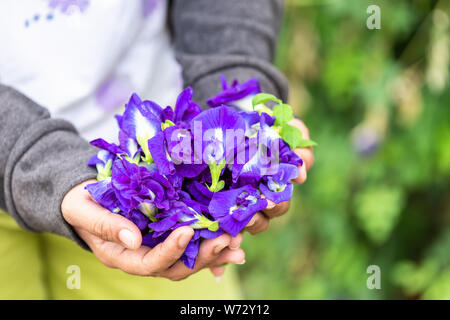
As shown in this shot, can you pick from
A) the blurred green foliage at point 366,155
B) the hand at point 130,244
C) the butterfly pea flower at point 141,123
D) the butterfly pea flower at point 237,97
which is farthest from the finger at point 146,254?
the blurred green foliage at point 366,155

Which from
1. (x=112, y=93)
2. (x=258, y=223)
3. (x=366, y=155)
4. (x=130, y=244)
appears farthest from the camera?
(x=366, y=155)

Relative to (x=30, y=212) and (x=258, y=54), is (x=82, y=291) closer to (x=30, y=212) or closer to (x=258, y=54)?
(x=30, y=212)

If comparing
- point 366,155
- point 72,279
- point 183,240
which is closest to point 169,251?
point 183,240

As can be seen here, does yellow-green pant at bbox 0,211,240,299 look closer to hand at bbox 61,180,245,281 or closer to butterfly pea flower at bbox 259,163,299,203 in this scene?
hand at bbox 61,180,245,281

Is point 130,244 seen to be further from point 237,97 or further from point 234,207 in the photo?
point 237,97

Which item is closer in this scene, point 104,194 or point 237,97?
point 104,194
